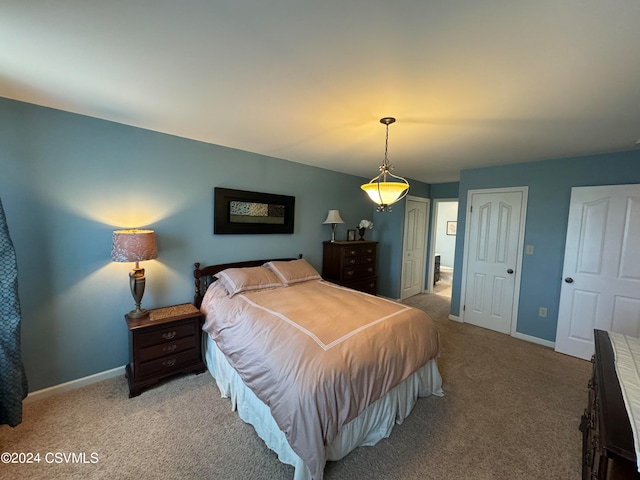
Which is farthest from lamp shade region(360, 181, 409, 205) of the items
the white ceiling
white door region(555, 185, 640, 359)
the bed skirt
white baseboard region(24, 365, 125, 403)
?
white baseboard region(24, 365, 125, 403)

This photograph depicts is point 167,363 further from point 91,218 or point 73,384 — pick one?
point 91,218

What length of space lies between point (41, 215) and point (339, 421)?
2.70 meters

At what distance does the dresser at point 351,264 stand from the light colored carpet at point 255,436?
1818 mm

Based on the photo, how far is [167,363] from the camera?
231cm

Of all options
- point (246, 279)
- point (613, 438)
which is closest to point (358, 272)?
point (246, 279)

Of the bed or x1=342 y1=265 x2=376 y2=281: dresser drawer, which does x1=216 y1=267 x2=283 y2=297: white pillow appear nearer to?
the bed

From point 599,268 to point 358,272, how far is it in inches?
110

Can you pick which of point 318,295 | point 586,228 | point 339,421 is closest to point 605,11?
point 339,421

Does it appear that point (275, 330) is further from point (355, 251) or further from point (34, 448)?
point (355, 251)

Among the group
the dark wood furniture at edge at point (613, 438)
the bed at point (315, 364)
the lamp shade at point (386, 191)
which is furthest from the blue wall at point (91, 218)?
the dark wood furniture at edge at point (613, 438)

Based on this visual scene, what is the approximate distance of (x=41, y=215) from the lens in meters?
2.04

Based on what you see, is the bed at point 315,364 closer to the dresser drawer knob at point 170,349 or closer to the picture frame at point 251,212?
the dresser drawer knob at point 170,349

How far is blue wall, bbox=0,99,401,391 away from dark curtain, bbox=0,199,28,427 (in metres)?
0.39

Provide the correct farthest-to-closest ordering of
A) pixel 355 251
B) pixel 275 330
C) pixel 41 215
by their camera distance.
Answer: pixel 355 251
pixel 41 215
pixel 275 330
